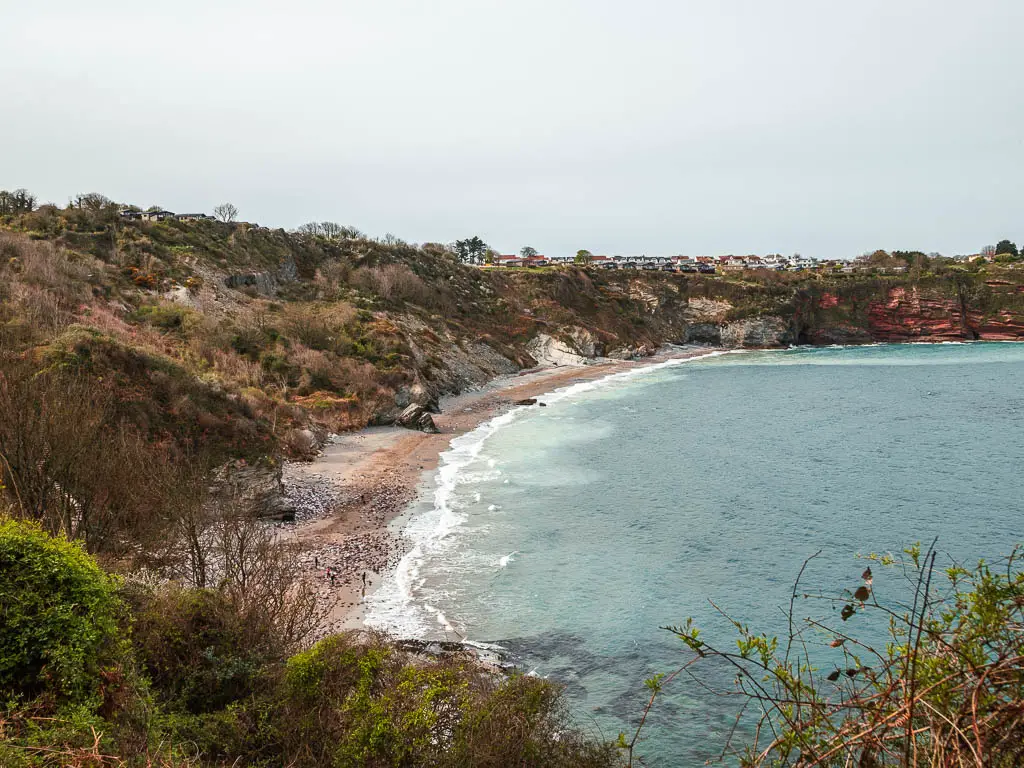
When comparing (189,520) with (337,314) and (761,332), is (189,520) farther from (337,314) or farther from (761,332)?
(761,332)

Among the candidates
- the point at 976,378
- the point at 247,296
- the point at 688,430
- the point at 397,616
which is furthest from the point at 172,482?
the point at 976,378

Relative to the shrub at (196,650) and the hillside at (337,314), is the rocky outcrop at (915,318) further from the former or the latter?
the shrub at (196,650)

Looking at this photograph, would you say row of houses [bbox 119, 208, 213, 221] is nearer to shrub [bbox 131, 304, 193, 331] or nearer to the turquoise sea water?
shrub [bbox 131, 304, 193, 331]

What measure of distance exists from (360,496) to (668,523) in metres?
16.4

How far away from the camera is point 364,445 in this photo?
48594 millimetres

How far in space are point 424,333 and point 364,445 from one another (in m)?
39.2

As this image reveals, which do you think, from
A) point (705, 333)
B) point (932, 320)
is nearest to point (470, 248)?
point (705, 333)

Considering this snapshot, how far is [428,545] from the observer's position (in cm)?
2953

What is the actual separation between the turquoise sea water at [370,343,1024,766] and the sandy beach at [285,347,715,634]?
1365 mm

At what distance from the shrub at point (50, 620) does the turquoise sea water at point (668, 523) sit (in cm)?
1126

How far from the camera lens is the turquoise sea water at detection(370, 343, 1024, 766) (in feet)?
69.6

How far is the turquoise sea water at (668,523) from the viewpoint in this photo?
69.6ft

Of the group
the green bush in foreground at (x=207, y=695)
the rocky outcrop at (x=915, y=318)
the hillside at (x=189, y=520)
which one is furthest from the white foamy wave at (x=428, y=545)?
the rocky outcrop at (x=915, y=318)

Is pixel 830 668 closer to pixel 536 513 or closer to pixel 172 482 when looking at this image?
pixel 536 513
